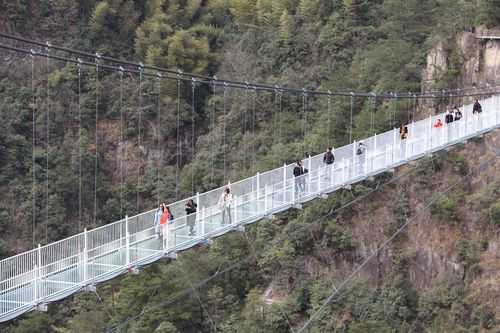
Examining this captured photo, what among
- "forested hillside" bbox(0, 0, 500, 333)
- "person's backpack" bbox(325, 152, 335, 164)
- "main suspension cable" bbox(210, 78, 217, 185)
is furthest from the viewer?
"main suspension cable" bbox(210, 78, 217, 185)

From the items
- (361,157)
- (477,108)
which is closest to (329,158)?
(361,157)

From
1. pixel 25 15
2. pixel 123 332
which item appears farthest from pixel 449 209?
pixel 25 15

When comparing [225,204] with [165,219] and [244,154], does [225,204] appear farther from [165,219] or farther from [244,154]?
[244,154]

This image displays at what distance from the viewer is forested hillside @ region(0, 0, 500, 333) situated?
24.6 meters

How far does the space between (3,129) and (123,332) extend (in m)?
11.4

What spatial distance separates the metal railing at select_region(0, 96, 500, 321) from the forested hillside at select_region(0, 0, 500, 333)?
440cm

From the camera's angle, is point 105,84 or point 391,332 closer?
point 391,332

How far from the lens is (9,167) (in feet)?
111

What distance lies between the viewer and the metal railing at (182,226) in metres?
11.5

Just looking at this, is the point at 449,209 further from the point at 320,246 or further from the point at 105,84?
the point at 105,84

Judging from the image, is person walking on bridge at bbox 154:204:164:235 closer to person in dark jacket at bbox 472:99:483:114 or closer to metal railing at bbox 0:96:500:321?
metal railing at bbox 0:96:500:321

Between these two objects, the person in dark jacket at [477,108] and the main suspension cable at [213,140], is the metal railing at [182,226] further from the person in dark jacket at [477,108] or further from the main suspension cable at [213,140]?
the main suspension cable at [213,140]

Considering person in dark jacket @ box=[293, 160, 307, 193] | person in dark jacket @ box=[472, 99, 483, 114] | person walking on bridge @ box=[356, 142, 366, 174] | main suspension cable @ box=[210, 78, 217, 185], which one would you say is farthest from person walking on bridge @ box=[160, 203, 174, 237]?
main suspension cable @ box=[210, 78, 217, 185]

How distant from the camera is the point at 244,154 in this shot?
33.2 m
